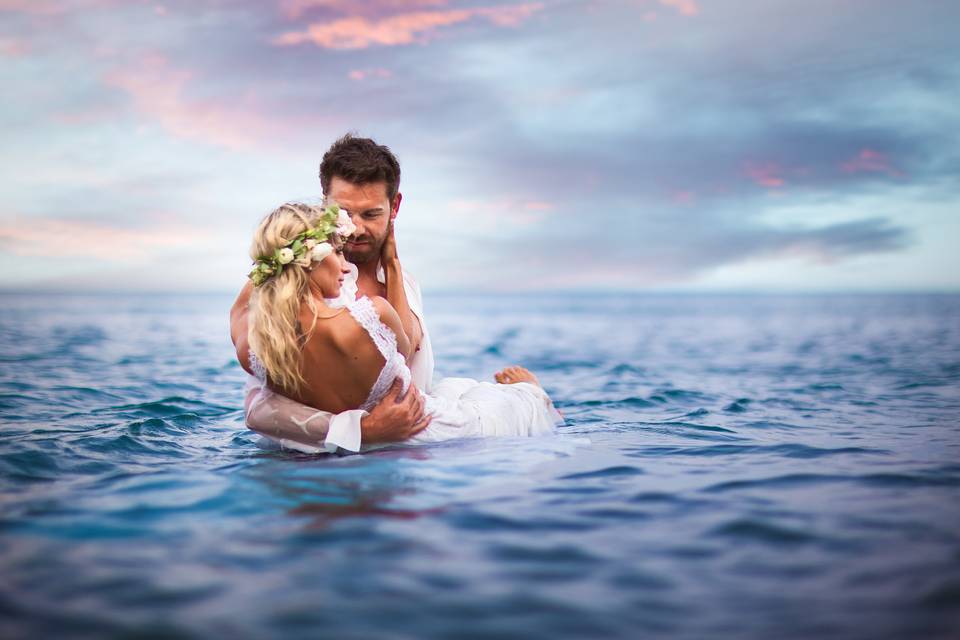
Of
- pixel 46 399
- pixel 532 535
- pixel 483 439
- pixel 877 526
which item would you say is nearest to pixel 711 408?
pixel 483 439

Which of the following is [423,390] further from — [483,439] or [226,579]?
[226,579]

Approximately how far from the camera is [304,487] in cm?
401

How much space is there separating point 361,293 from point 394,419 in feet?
4.60

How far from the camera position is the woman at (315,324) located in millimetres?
4379

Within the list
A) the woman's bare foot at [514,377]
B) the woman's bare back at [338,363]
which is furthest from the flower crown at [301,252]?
the woman's bare foot at [514,377]

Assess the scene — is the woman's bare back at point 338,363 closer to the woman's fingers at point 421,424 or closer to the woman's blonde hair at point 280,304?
the woman's blonde hair at point 280,304

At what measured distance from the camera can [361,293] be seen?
592 cm

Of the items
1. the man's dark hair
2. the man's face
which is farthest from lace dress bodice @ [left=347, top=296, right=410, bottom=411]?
the man's dark hair

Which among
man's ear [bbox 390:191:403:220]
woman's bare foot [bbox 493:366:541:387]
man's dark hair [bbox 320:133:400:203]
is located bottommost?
woman's bare foot [bbox 493:366:541:387]

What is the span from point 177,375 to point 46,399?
11.5 feet

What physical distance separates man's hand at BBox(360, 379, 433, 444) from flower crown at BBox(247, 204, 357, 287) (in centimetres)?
110

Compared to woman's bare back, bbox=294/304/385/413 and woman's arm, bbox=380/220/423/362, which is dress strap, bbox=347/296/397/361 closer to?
woman's bare back, bbox=294/304/385/413

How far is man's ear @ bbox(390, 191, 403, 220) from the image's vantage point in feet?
19.9

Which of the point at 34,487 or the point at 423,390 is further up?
the point at 423,390
